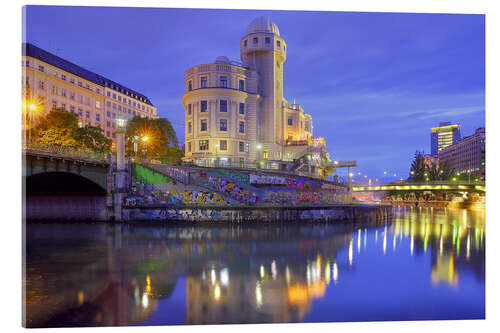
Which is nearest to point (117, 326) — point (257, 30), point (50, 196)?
point (50, 196)

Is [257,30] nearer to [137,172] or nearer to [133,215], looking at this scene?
[137,172]

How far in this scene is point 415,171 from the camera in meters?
99.7

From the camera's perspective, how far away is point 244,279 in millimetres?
12953

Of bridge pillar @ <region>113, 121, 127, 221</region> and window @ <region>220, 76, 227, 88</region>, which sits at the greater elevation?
window @ <region>220, 76, 227, 88</region>

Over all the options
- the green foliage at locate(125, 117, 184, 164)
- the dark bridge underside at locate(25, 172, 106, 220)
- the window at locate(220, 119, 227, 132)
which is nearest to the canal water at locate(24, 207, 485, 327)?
the dark bridge underside at locate(25, 172, 106, 220)

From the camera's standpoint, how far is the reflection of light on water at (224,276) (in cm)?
1248

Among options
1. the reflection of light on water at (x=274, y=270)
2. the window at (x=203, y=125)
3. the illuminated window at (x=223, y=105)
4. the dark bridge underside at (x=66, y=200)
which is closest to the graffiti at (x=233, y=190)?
the dark bridge underside at (x=66, y=200)

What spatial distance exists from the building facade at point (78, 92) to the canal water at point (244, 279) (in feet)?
120

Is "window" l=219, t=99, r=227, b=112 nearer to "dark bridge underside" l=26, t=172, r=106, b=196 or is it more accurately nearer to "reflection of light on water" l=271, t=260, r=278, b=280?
"dark bridge underside" l=26, t=172, r=106, b=196

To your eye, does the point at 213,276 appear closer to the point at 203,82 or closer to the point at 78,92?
the point at 203,82

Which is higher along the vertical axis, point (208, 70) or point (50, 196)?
point (208, 70)

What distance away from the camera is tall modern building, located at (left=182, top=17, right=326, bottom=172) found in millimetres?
51094

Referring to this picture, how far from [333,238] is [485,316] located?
48.0 ft

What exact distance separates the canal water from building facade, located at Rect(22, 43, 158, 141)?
36448 millimetres
